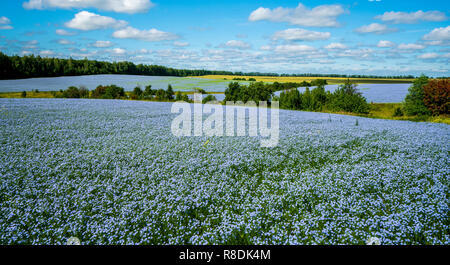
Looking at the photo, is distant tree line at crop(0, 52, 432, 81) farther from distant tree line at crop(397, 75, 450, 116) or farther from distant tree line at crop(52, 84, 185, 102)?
distant tree line at crop(397, 75, 450, 116)

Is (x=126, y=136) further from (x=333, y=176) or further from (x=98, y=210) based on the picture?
(x=333, y=176)

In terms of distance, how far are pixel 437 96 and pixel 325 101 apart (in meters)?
12.9

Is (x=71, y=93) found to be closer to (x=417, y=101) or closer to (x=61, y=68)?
(x=61, y=68)

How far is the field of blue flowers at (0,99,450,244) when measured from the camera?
3.90m

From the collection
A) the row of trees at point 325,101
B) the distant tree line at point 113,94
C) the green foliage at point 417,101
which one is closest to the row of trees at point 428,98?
the green foliage at point 417,101

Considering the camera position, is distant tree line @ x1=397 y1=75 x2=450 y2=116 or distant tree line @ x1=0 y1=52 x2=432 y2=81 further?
distant tree line @ x1=0 y1=52 x2=432 y2=81

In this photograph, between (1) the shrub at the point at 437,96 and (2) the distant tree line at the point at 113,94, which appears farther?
(2) the distant tree line at the point at 113,94

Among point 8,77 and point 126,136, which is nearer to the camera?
point 126,136

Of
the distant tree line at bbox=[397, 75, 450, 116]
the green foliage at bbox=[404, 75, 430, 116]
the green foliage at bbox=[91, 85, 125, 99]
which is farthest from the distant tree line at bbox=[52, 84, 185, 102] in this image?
the distant tree line at bbox=[397, 75, 450, 116]

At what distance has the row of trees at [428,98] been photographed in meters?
27.6

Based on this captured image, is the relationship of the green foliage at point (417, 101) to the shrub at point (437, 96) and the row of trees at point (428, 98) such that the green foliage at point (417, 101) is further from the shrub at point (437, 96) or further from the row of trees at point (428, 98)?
the shrub at point (437, 96)

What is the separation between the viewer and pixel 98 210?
186 inches
